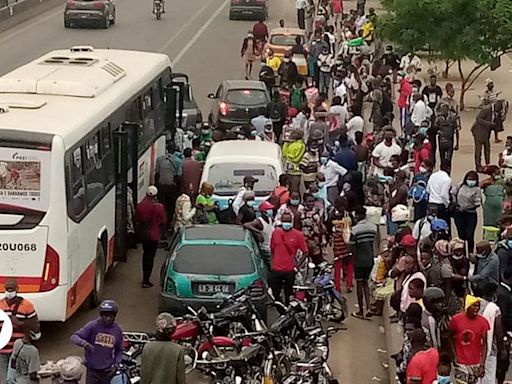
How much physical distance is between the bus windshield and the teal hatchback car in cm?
176

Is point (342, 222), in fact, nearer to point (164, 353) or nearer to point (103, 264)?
point (103, 264)

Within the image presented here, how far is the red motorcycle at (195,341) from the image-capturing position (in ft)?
43.0

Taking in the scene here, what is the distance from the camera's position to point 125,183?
18.4 meters

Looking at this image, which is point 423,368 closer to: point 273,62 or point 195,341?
point 195,341

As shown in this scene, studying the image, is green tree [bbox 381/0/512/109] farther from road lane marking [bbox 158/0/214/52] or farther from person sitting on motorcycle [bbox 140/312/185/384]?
person sitting on motorcycle [bbox 140/312/185/384]

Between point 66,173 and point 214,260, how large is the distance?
2.08 metres

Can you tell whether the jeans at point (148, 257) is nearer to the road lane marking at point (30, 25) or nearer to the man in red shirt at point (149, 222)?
the man in red shirt at point (149, 222)

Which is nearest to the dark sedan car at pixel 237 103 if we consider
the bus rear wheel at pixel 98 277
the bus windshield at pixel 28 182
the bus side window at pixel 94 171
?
the bus side window at pixel 94 171

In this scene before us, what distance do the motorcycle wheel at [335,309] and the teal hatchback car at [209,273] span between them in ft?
3.49

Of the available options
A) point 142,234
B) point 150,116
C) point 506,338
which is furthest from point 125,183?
point 506,338

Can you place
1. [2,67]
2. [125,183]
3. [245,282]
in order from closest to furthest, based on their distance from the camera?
1. [245,282]
2. [125,183]
3. [2,67]

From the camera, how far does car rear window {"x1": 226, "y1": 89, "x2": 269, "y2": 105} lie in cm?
2703

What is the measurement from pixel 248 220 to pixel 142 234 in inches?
60.3

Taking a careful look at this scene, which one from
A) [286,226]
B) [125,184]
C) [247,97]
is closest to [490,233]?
[286,226]
